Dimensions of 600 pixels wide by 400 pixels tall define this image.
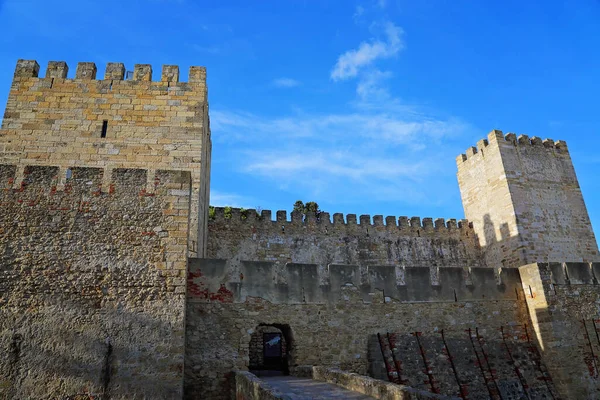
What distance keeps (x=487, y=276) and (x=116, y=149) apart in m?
10.4

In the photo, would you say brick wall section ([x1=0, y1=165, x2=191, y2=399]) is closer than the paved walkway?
No

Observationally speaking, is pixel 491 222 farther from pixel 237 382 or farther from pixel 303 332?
pixel 237 382

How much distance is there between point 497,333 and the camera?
1054cm

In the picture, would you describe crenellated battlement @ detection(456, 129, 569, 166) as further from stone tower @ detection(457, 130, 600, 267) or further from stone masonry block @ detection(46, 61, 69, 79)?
stone masonry block @ detection(46, 61, 69, 79)

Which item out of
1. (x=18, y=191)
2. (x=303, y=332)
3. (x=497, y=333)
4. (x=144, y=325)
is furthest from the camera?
(x=497, y=333)

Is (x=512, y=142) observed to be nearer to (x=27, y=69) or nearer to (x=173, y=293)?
(x=173, y=293)

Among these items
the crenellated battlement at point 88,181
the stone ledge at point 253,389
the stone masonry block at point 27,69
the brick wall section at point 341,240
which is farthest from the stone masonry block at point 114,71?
the stone ledge at point 253,389

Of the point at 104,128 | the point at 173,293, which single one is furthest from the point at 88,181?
the point at 104,128

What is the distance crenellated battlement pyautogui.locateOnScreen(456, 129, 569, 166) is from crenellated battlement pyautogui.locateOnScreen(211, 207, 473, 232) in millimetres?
3581

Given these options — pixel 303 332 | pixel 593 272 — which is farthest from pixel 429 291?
pixel 593 272

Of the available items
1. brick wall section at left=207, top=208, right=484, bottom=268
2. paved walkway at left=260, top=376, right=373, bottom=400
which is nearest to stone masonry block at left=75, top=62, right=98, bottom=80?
brick wall section at left=207, top=208, right=484, bottom=268

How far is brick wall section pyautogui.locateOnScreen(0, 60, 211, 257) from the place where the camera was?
431 inches

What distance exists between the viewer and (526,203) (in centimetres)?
1827

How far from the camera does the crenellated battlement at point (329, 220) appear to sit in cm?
1911
